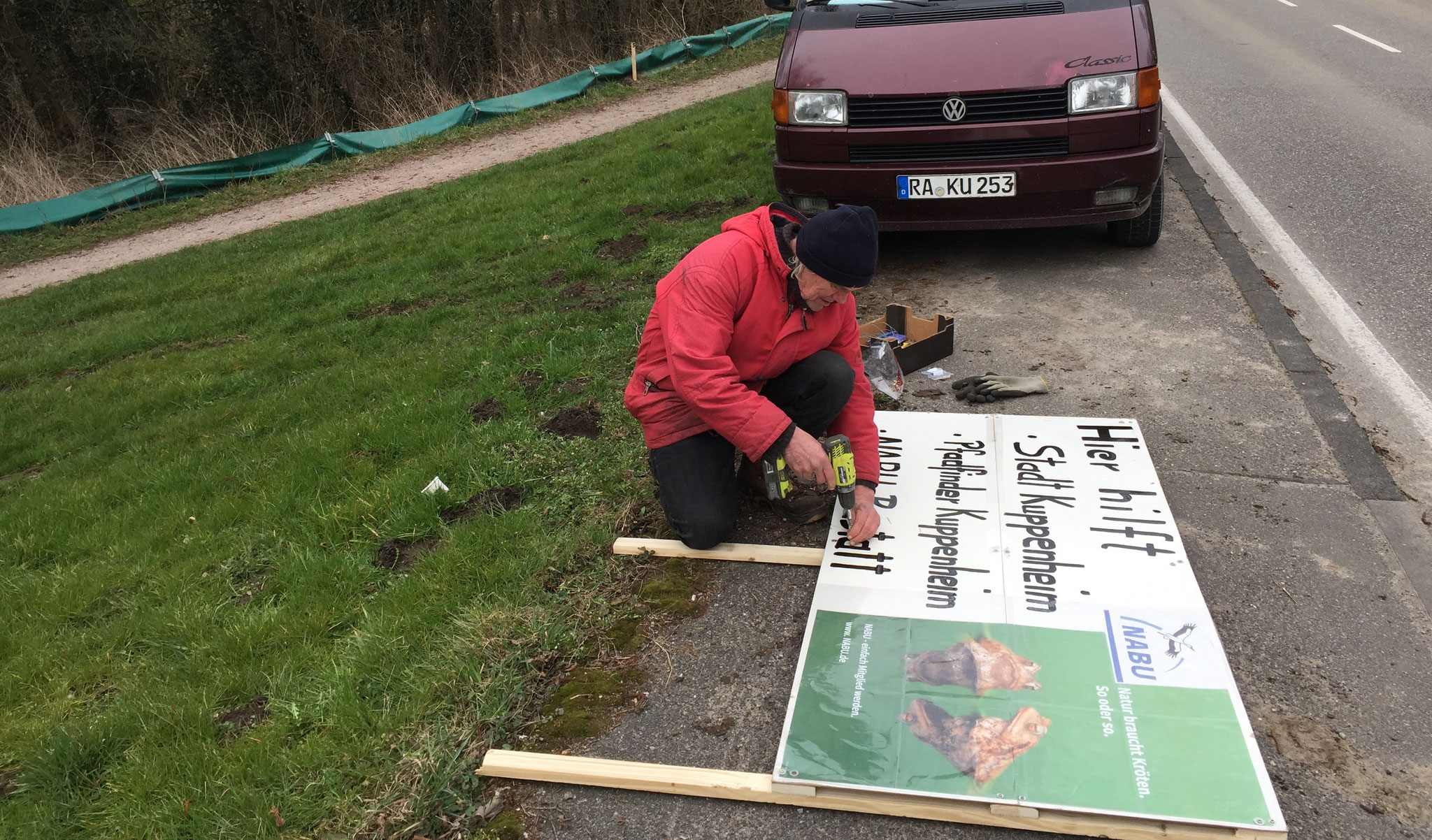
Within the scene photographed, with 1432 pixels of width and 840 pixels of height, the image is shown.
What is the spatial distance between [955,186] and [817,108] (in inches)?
36.6

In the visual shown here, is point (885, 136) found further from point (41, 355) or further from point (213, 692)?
point (41, 355)

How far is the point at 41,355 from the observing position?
24.9 feet

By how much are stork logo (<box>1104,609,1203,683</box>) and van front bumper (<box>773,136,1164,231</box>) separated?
10.1ft

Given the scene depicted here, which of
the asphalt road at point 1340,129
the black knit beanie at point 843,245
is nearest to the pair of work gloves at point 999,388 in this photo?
the black knit beanie at point 843,245

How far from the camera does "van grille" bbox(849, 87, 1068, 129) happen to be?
5.04 m

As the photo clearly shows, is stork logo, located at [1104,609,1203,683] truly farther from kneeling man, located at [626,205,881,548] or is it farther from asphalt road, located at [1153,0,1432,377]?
asphalt road, located at [1153,0,1432,377]

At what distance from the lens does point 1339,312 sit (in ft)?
16.4

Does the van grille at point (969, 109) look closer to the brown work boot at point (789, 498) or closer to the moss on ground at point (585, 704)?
the brown work boot at point (789, 498)

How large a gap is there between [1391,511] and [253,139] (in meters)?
17.6

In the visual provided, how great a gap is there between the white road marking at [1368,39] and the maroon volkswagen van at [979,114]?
9882mm

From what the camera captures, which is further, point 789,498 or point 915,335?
point 915,335

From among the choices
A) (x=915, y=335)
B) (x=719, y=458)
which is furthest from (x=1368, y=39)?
(x=719, y=458)

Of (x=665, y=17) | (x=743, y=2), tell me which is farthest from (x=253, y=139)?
(x=743, y=2)

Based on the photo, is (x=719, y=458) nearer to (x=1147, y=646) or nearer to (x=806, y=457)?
(x=806, y=457)
